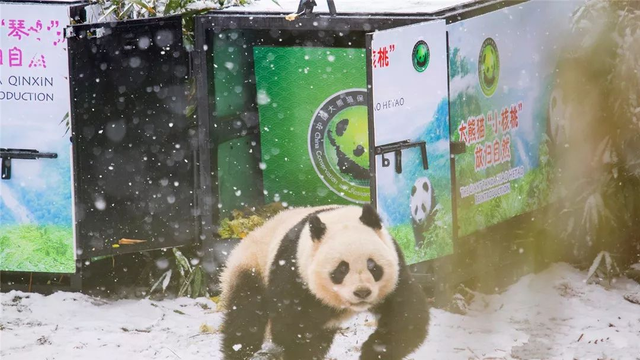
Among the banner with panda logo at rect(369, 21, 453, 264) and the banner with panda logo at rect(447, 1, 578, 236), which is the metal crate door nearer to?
the banner with panda logo at rect(369, 21, 453, 264)

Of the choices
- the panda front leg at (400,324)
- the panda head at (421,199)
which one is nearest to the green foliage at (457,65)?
the panda head at (421,199)

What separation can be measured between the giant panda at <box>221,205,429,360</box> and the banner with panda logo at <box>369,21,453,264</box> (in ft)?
1.10

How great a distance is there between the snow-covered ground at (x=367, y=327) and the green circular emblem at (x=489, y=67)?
141cm

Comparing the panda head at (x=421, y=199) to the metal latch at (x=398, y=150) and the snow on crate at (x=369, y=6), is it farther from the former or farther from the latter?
the snow on crate at (x=369, y=6)

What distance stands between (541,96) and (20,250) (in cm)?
376

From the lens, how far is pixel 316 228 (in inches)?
243

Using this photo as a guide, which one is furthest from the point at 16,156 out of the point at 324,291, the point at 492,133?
the point at 492,133

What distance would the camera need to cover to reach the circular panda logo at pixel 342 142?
8.09m

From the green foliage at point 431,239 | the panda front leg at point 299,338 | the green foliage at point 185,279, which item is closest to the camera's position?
the panda front leg at point 299,338

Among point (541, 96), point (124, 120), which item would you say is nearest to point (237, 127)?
point (124, 120)

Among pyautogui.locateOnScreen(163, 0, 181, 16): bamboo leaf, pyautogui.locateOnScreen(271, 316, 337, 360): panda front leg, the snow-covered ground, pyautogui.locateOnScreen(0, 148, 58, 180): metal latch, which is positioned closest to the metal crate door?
pyautogui.locateOnScreen(163, 0, 181, 16): bamboo leaf

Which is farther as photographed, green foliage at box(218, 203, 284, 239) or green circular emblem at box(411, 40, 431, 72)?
green foliage at box(218, 203, 284, 239)

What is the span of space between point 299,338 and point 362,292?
576 mm

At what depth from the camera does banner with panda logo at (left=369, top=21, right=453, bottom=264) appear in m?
6.59
